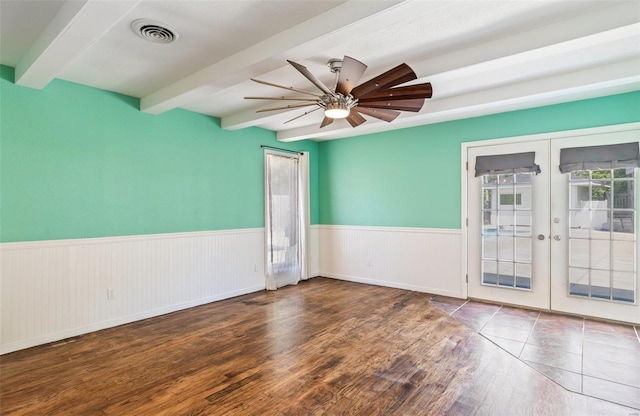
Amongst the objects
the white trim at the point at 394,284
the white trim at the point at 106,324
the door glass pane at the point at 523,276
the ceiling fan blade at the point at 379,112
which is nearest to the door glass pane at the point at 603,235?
the door glass pane at the point at 523,276

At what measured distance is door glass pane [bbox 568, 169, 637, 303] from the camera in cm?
373

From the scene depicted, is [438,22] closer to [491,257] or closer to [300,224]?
[491,257]

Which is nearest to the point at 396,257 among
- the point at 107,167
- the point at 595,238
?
the point at 595,238

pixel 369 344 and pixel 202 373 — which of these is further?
pixel 369 344

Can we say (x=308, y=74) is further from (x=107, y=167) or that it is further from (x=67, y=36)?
(x=107, y=167)

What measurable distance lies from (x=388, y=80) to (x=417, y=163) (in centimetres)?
300

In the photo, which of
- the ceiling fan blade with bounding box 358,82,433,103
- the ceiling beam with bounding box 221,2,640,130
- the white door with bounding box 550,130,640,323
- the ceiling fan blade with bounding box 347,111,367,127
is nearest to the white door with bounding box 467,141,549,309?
the white door with bounding box 550,130,640,323

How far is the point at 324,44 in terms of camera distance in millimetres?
2352

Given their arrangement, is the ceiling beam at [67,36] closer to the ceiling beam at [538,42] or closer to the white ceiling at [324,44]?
the white ceiling at [324,44]

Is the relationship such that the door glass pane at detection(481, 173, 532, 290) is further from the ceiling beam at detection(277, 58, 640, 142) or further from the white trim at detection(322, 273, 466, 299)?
the ceiling beam at detection(277, 58, 640, 142)

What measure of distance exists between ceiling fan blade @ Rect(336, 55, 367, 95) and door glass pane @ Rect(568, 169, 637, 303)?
3283 mm

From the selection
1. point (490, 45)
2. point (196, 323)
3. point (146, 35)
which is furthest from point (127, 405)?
point (490, 45)

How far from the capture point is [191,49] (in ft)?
9.12

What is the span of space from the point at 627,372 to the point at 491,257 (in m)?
2.07
